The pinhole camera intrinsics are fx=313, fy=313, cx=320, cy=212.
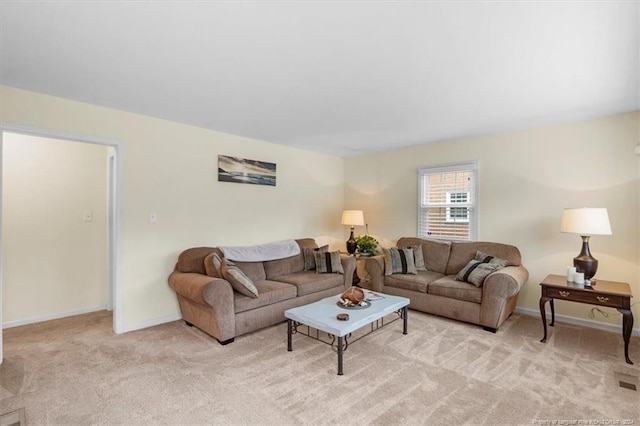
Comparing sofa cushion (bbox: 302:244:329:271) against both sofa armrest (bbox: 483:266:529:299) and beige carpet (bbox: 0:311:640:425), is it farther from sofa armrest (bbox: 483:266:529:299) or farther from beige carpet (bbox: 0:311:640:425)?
sofa armrest (bbox: 483:266:529:299)

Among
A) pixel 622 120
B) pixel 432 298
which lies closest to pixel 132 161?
pixel 432 298

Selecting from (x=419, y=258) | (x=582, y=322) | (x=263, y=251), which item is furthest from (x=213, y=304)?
(x=582, y=322)

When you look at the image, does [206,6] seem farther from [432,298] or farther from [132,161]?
[432,298]

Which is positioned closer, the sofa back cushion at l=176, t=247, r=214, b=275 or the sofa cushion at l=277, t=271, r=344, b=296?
the sofa back cushion at l=176, t=247, r=214, b=275

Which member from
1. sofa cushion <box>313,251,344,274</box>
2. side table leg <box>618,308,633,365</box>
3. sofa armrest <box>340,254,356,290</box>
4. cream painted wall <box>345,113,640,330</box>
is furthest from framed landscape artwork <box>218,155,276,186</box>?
side table leg <box>618,308,633,365</box>

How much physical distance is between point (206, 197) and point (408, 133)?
280 cm

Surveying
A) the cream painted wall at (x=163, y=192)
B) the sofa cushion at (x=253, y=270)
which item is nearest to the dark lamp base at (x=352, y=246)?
the cream painted wall at (x=163, y=192)

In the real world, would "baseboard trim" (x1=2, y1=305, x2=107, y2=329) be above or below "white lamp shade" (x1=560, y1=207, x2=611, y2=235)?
below

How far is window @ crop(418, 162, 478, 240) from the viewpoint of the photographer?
14.5 feet

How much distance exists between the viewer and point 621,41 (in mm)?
1998

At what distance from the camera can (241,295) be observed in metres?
3.22

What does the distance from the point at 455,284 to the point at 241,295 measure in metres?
2.42

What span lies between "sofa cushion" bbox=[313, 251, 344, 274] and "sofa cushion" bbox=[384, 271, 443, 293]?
675 millimetres

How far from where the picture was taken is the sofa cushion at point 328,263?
14.3 ft
